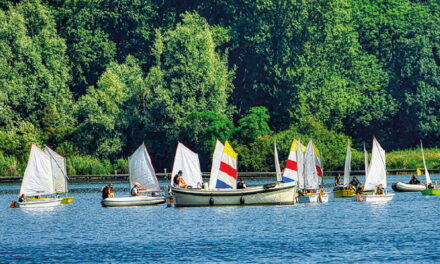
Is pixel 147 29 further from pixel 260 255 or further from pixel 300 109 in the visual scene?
pixel 260 255

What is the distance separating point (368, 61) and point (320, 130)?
15.2 m

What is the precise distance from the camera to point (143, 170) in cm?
9206

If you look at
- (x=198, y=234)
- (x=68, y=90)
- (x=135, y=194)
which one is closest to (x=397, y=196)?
(x=135, y=194)

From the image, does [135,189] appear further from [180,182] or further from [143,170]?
[180,182]

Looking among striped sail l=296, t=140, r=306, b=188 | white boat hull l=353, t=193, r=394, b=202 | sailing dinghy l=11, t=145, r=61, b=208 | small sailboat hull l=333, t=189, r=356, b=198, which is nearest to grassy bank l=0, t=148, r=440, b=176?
A: small sailboat hull l=333, t=189, r=356, b=198

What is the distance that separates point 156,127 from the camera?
136 m

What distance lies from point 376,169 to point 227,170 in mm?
12044

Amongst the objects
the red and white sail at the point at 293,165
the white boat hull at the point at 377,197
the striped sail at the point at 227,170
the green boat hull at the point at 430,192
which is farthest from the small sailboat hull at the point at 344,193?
the striped sail at the point at 227,170

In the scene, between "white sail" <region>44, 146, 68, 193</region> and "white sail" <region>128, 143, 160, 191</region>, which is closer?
"white sail" <region>128, 143, 160, 191</region>

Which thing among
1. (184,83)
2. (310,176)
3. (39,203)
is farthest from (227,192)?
(184,83)

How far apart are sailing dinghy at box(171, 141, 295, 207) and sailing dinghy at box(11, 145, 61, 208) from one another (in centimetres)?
1291

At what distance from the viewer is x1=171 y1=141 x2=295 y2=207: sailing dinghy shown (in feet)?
277

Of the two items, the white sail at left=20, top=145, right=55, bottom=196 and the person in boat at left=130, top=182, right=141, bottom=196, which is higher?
the white sail at left=20, top=145, right=55, bottom=196

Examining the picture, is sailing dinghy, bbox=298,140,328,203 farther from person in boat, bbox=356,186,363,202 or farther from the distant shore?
the distant shore
